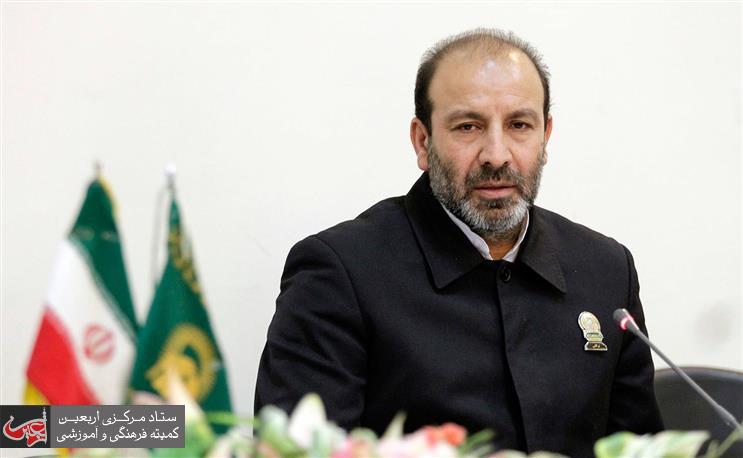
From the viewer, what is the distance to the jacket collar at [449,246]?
6.75ft

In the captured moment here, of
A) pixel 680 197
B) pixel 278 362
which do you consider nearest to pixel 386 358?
pixel 278 362

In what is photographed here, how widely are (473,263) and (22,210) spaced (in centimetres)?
111

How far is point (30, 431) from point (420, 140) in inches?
42.7

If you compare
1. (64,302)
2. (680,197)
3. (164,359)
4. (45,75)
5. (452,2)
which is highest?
(452,2)

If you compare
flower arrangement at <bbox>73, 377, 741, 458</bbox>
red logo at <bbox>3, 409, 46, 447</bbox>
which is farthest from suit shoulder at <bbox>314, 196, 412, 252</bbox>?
flower arrangement at <bbox>73, 377, 741, 458</bbox>

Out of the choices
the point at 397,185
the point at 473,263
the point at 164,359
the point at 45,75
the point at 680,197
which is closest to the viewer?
the point at 164,359

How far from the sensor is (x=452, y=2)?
8.64 ft

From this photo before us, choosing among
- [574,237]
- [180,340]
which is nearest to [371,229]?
[574,237]

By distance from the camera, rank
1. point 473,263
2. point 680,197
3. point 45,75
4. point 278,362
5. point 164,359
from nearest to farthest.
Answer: point 164,359 < point 278,362 < point 473,263 < point 45,75 < point 680,197

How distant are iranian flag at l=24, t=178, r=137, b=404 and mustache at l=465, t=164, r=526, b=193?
79 centimetres

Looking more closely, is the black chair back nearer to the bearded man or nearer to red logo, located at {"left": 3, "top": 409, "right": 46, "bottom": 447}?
the bearded man

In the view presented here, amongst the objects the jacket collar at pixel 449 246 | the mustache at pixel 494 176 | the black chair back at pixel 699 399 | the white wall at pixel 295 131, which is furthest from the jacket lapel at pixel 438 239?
the black chair back at pixel 699 399

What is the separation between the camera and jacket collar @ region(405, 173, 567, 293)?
2.06 m

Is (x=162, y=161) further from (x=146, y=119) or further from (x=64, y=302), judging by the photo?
(x=64, y=302)
